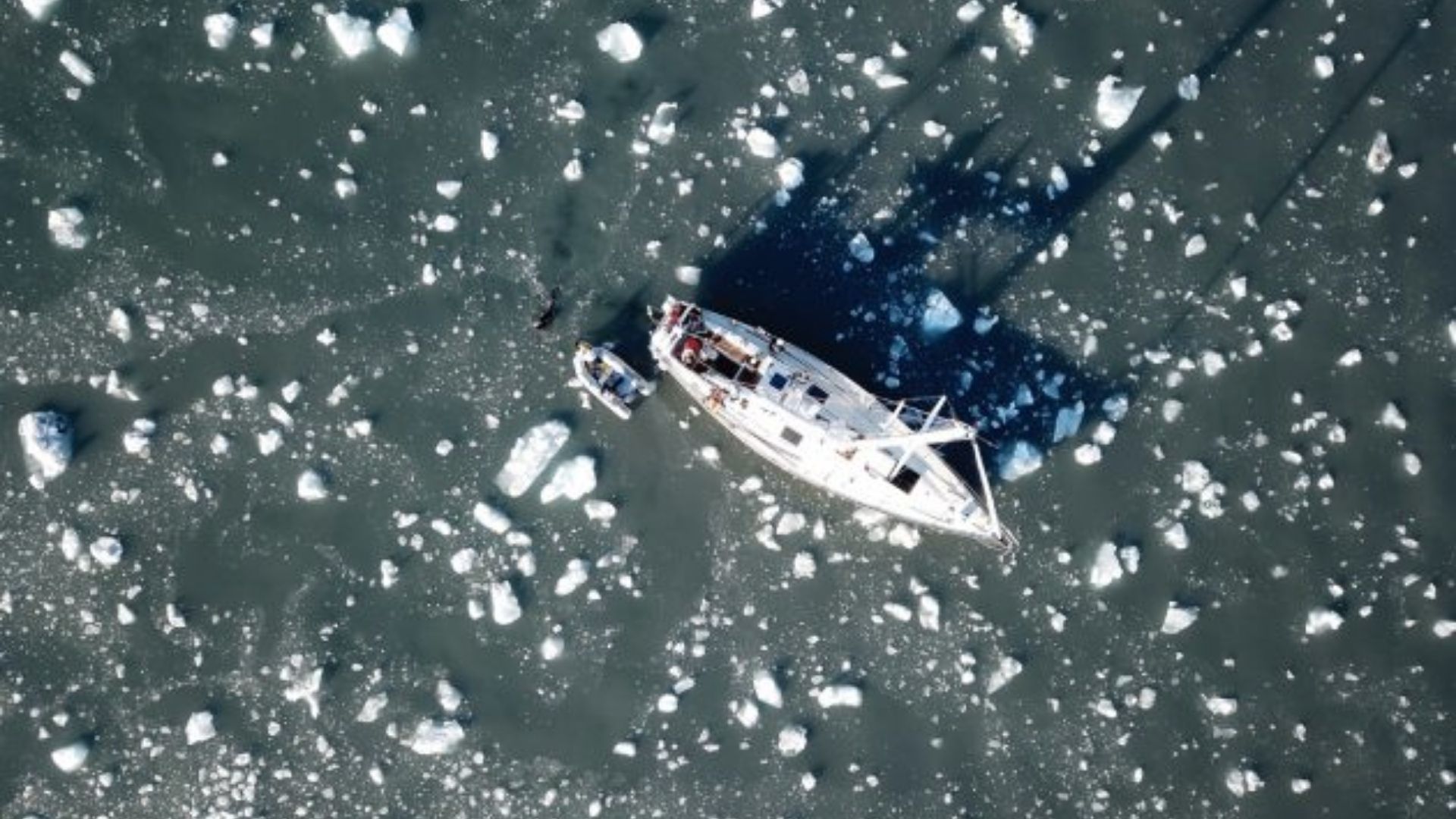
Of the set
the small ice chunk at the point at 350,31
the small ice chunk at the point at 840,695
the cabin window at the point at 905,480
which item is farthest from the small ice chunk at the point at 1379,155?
the small ice chunk at the point at 350,31

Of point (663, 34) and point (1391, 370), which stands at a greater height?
point (663, 34)

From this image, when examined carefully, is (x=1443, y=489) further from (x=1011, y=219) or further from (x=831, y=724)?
(x=831, y=724)

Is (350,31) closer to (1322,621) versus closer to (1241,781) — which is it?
(1322,621)

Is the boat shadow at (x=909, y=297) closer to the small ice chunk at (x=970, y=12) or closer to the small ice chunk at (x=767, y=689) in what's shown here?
the small ice chunk at (x=970, y=12)

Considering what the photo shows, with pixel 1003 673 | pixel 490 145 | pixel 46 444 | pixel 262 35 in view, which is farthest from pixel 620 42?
pixel 1003 673

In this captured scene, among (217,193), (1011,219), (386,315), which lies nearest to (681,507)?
(386,315)

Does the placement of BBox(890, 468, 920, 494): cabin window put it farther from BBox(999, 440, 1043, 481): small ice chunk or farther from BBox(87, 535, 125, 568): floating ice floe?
BBox(87, 535, 125, 568): floating ice floe
